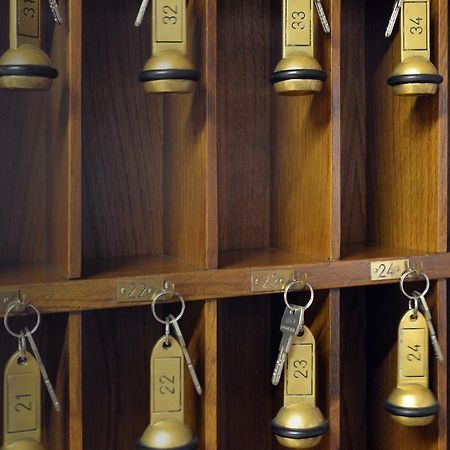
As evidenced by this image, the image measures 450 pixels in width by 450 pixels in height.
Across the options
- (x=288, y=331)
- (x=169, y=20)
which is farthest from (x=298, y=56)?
(x=288, y=331)

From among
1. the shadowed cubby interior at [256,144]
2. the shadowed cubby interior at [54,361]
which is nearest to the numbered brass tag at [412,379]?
the shadowed cubby interior at [256,144]

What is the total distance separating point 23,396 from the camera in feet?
4.68

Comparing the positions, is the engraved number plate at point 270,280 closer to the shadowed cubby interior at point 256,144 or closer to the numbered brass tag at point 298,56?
the shadowed cubby interior at point 256,144

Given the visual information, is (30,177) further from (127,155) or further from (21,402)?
(21,402)

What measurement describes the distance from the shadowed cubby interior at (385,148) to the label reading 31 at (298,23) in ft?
0.91

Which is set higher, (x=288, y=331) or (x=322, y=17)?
(x=322, y=17)

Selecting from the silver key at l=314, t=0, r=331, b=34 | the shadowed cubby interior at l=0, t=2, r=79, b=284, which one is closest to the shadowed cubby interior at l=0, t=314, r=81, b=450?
the shadowed cubby interior at l=0, t=2, r=79, b=284

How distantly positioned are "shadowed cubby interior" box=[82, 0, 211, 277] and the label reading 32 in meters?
0.31

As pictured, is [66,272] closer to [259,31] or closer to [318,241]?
[318,241]

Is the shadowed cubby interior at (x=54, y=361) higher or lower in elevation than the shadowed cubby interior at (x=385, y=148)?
lower

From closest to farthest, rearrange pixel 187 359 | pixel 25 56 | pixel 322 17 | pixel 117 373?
1. pixel 25 56
2. pixel 187 359
3. pixel 322 17
4. pixel 117 373

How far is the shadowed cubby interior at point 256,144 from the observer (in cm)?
180

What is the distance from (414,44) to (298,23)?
247mm

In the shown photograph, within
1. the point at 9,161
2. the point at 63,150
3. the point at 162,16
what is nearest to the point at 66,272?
the point at 63,150
